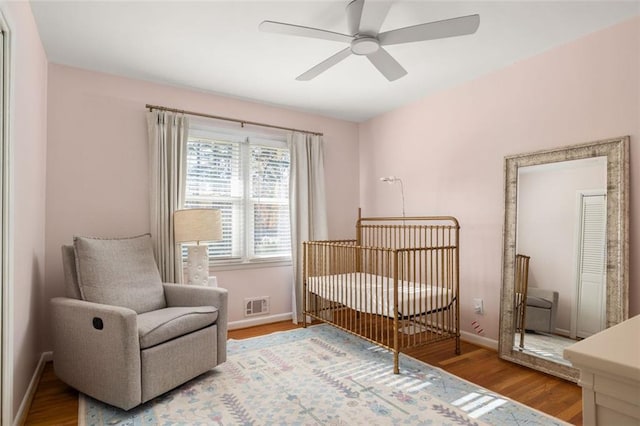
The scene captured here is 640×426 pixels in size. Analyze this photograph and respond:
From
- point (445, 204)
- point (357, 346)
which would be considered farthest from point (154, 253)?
point (445, 204)

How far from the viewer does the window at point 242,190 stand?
3404 mm

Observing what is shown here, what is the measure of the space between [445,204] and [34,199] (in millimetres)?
3199

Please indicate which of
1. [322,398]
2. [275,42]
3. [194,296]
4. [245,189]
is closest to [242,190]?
[245,189]

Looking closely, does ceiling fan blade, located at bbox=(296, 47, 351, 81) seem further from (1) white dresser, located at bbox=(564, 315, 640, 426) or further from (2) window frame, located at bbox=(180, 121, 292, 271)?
(1) white dresser, located at bbox=(564, 315, 640, 426)

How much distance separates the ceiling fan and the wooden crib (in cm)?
136

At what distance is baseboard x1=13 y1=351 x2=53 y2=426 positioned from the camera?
185 centimetres

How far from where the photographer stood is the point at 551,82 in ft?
8.45

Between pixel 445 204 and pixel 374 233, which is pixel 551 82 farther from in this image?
pixel 374 233

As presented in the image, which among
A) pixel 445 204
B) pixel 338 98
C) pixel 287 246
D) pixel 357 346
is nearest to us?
pixel 357 346

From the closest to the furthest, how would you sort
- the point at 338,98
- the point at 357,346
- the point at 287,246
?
the point at 357,346 → the point at 338,98 → the point at 287,246

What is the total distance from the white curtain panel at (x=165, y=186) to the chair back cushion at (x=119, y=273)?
0.70ft

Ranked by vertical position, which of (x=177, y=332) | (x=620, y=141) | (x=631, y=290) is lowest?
(x=177, y=332)

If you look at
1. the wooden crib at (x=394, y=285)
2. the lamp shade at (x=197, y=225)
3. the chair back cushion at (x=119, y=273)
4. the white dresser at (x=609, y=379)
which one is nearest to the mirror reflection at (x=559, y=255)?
the wooden crib at (x=394, y=285)

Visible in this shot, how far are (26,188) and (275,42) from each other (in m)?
1.77
